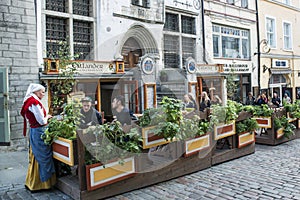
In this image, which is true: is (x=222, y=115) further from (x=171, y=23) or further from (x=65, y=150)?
(x=171, y=23)

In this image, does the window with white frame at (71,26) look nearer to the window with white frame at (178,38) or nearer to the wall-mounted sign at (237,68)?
the window with white frame at (178,38)

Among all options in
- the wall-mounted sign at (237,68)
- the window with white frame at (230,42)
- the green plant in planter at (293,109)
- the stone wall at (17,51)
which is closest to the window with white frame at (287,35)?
the window with white frame at (230,42)

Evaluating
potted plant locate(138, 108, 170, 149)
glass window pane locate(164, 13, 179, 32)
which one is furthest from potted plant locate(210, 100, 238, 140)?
glass window pane locate(164, 13, 179, 32)

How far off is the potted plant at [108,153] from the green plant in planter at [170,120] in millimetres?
528

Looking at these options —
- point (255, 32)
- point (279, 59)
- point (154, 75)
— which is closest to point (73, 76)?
point (154, 75)

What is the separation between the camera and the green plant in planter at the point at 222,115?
5828 mm

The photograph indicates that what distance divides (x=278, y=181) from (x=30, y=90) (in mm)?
4239

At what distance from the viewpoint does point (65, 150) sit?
4234 millimetres

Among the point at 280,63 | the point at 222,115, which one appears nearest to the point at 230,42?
the point at 280,63

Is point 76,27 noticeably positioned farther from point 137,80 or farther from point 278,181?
point 278,181

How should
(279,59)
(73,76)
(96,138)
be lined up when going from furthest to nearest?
(279,59), (73,76), (96,138)

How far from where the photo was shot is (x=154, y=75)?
11.0 meters

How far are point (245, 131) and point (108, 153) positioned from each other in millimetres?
3611

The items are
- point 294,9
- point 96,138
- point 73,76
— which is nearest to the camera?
→ point 96,138
